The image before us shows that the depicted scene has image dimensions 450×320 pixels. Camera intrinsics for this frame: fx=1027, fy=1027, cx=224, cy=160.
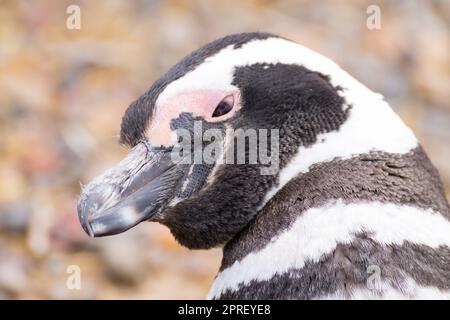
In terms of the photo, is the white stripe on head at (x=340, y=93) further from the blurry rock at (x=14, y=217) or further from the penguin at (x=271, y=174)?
the blurry rock at (x=14, y=217)

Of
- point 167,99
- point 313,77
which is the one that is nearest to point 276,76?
point 313,77

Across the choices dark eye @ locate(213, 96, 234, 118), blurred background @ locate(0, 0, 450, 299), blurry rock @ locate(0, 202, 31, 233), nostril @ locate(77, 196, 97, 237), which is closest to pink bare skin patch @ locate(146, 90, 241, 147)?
dark eye @ locate(213, 96, 234, 118)

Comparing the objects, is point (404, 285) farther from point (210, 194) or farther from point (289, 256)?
point (210, 194)

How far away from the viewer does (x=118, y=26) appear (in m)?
4.67

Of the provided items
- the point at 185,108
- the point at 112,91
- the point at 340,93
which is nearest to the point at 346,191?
the point at 340,93

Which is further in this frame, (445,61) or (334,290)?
(445,61)

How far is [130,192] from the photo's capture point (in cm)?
187

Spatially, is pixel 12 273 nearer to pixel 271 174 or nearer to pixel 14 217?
pixel 14 217

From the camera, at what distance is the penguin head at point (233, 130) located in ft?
6.15

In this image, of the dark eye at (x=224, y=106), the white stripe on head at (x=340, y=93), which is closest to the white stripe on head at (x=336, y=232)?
the white stripe on head at (x=340, y=93)

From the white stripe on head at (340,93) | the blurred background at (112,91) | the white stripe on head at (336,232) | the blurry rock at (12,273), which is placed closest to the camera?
the white stripe on head at (336,232)

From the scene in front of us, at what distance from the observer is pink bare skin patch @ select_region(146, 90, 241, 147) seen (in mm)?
1896

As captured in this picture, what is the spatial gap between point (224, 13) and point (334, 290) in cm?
322
